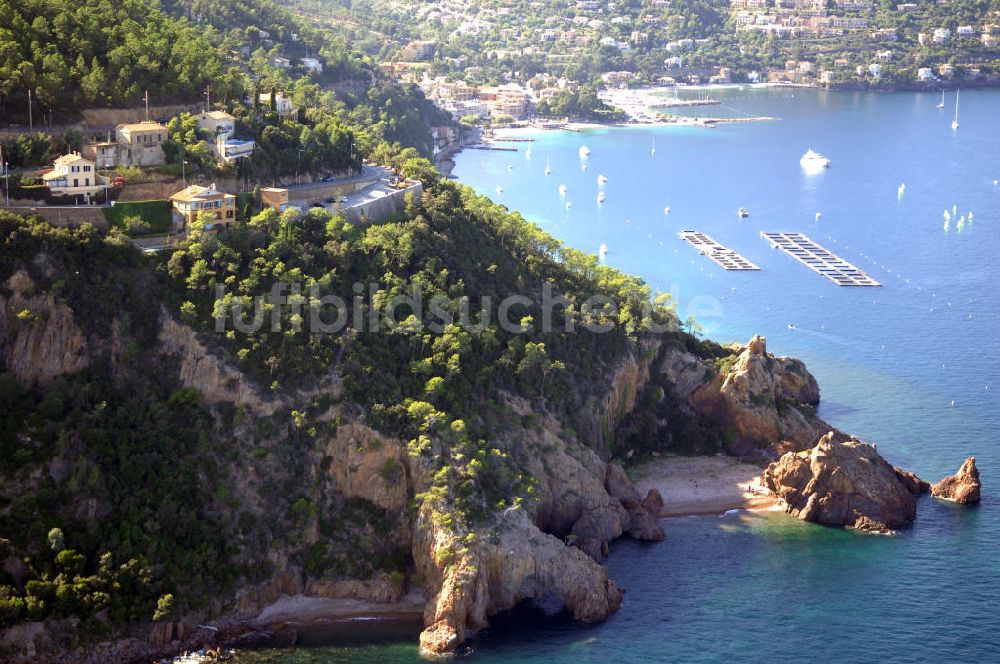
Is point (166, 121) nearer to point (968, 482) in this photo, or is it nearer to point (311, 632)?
point (311, 632)

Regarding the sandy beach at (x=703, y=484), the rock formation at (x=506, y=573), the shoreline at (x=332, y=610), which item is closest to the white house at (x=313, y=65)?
the sandy beach at (x=703, y=484)

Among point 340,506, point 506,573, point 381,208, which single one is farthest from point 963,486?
point 381,208

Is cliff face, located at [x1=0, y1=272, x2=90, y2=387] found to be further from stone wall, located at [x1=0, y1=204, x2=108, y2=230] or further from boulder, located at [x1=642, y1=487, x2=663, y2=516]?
boulder, located at [x1=642, y1=487, x2=663, y2=516]

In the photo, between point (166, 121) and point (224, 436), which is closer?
point (224, 436)

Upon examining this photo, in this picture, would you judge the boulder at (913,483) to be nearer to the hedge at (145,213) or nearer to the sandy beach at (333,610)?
the sandy beach at (333,610)

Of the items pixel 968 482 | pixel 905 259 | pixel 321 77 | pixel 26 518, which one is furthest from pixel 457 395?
pixel 321 77

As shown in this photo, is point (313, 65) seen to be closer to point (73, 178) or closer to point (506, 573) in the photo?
point (73, 178)

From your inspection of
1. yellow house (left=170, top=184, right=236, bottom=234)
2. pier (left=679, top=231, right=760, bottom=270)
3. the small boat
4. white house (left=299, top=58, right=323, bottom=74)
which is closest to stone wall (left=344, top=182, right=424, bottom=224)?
yellow house (left=170, top=184, right=236, bottom=234)
